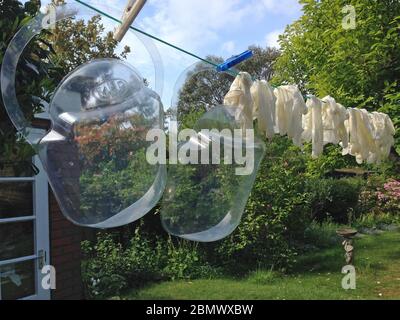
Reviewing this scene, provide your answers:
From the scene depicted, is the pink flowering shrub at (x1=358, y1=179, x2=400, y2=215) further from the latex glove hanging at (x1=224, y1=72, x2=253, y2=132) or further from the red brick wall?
the latex glove hanging at (x1=224, y1=72, x2=253, y2=132)

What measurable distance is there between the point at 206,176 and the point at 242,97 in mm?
583

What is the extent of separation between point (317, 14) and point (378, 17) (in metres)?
0.80

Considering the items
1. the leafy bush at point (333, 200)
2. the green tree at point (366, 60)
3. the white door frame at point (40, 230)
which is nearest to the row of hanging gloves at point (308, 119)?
the green tree at point (366, 60)

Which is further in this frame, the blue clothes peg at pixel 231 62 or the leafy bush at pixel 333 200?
the leafy bush at pixel 333 200

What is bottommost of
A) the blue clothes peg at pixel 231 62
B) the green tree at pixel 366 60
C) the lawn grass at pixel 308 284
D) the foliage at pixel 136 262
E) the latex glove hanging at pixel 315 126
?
the lawn grass at pixel 308 284

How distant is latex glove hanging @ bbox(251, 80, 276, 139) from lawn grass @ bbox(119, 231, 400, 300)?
133 inches

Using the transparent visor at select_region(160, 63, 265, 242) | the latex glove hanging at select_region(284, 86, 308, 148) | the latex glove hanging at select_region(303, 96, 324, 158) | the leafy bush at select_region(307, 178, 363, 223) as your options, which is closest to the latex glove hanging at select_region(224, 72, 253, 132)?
the transparent visor at select_region(160, 63, 265, 242)

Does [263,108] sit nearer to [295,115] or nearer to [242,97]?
[242,97]

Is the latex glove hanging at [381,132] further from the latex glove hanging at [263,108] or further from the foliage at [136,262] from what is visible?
the foliage at [136,262]

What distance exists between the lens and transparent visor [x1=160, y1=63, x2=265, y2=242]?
1.80 meters

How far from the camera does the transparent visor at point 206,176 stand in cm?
180

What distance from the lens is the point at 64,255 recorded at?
475 centimetres

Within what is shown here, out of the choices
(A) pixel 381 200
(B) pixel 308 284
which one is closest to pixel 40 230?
(B) pixel 308 284
